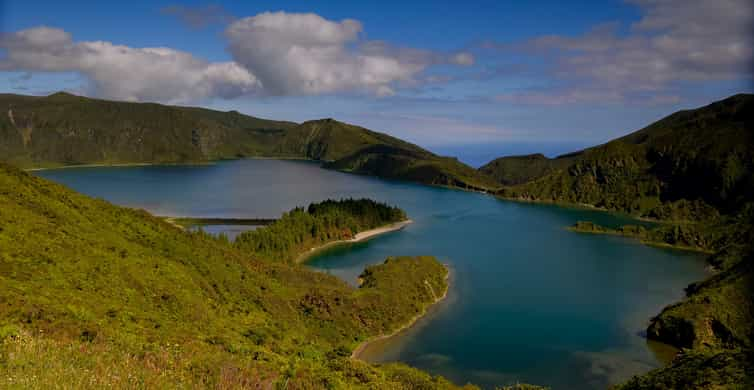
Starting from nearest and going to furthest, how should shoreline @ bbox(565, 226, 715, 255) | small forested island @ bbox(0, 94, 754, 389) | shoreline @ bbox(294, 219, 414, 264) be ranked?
small forested island @ bbox(0, 94, 754, 389), shoreline @ bbox(294, 219, 414, 264), shoreline @ bbox(565, 226, 715, 255)

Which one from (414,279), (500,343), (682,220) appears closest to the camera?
(500,343)

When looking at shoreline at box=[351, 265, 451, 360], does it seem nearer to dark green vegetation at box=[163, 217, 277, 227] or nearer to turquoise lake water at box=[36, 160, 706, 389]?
turquoise lake water at box=[36, 160, 706, 389]

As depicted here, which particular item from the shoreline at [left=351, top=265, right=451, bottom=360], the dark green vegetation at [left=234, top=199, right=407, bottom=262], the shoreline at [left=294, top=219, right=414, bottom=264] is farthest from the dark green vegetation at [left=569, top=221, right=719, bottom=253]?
the shoreline at [left=351, top=265, right=451, bottom=360]

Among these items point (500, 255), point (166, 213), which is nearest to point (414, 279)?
point (500, 255)

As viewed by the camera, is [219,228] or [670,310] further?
[219,228]

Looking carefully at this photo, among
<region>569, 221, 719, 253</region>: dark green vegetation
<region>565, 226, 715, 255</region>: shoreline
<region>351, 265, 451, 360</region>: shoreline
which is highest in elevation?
<region>569, 221, 719, 253</region>: dark green vegetation

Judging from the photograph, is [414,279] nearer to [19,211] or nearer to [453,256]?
[453,256]

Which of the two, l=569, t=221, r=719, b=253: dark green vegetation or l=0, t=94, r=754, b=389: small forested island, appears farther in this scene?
l=569, t=221, r=719, b=253: dark green vegetation
